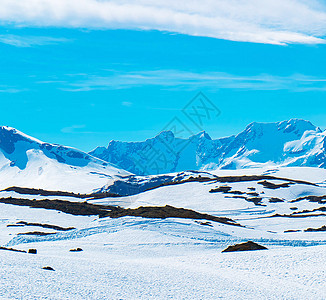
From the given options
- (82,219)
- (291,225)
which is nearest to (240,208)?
(291,225)

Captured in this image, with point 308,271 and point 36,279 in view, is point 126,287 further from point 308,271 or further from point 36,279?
point 308,271

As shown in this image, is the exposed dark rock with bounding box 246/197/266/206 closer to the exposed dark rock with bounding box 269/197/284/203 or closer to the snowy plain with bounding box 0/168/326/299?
the exposed dark rock with bounding box 269/197/284/203

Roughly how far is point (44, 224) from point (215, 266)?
31733mm

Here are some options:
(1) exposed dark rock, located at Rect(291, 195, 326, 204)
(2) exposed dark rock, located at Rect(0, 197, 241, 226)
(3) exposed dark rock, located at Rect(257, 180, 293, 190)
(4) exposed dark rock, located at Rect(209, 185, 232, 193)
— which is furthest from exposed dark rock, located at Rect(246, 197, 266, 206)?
(2) exposed dark rock, located at Rect(0, 197, 241, 226)

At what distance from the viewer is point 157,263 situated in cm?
2811

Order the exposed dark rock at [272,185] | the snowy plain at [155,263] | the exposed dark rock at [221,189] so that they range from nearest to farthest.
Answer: the snowy plain at [155,263] < the exposed dark rock at [221,189] < the exposed dark rock at [272,185]

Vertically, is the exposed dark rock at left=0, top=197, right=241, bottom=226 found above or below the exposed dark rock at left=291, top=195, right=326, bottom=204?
above

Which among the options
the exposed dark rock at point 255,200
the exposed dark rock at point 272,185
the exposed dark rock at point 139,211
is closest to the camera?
the exposed dark rock at point 139,211

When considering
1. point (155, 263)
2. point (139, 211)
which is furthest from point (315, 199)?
point (155, 263)

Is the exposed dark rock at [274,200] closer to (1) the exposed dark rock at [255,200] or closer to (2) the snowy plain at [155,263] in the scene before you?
(1) the exposed dark rock at [255,200]

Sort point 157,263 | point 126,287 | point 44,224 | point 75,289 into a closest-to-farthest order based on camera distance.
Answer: point 75,289, point 126,287, point 157,263, point 44,224

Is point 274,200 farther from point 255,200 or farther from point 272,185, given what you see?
point 272,185

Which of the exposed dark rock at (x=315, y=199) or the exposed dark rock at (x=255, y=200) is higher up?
the exposed dark rock at (x=255, y=200)

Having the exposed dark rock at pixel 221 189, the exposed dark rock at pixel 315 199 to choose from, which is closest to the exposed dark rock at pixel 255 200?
the exposed dark rock at pixel 315 199
